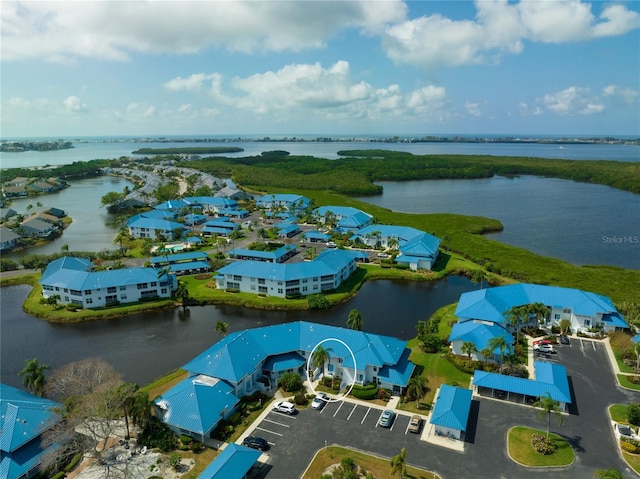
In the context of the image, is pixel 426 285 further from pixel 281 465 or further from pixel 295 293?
pixel 281 465

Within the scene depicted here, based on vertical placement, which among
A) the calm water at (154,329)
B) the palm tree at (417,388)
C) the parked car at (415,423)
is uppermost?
the palm tree at (417,388)

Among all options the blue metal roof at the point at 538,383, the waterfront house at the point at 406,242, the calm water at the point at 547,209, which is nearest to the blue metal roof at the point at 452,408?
the blue metal roof at the point at 538,383

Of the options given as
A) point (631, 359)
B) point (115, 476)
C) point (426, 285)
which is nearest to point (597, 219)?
point (426, 285)

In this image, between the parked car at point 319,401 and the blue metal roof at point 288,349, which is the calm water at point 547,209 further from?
the parked car at point 319,401

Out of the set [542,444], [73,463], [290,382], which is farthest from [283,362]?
[542,444]

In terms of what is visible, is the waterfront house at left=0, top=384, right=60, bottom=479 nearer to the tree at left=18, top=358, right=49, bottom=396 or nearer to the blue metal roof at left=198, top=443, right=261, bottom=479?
the tree at left=18, top=358, right=49, bottom=396

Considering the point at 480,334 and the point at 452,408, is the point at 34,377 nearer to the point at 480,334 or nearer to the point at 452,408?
the point at 452,408

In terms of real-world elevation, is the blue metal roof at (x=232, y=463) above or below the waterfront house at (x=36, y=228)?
below
